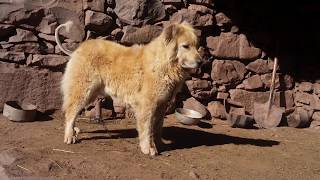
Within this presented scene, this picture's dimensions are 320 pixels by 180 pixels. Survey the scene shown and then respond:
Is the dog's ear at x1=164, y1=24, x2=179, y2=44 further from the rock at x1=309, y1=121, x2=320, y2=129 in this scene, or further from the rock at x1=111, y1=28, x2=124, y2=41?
the rock at x1=309, y1=121, x2=320, y2=129

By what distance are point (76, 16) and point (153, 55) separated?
247 centimetres

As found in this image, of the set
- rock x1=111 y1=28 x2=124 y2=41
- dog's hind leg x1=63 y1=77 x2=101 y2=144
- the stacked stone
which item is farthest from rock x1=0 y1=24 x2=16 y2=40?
the stacked stone

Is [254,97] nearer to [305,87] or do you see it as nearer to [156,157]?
[305,87]

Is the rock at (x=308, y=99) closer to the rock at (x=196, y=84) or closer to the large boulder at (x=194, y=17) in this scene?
the rock at (x=196, y=84)

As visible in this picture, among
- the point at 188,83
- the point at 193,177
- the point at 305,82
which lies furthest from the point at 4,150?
the point at 305,82

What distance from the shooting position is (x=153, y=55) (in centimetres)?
671

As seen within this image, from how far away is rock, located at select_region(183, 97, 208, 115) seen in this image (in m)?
9.11

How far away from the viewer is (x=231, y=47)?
9.27 meters

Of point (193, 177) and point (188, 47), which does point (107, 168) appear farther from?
point (188, 47)

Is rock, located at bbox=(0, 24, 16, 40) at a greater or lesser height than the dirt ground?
greater

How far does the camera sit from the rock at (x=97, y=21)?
853 cm

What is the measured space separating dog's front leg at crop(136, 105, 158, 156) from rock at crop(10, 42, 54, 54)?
266 centimetres

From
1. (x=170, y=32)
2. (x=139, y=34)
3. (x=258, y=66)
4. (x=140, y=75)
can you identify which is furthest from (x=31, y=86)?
(x=258, y=66)

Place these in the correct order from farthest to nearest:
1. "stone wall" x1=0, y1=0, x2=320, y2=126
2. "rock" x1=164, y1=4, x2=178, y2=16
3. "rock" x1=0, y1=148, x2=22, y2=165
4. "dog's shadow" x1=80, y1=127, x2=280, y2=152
A: 1. "rock" x1=164, y1=4, x2=178, y2=16
2. "stone wall" x1=0, y1=0, x2=320, y2=126
3. "dog's shadow" x1=80, y1=127, x2=280, y2=152
4. "rock" x1=0, y1=148, x2=22, y2=165
